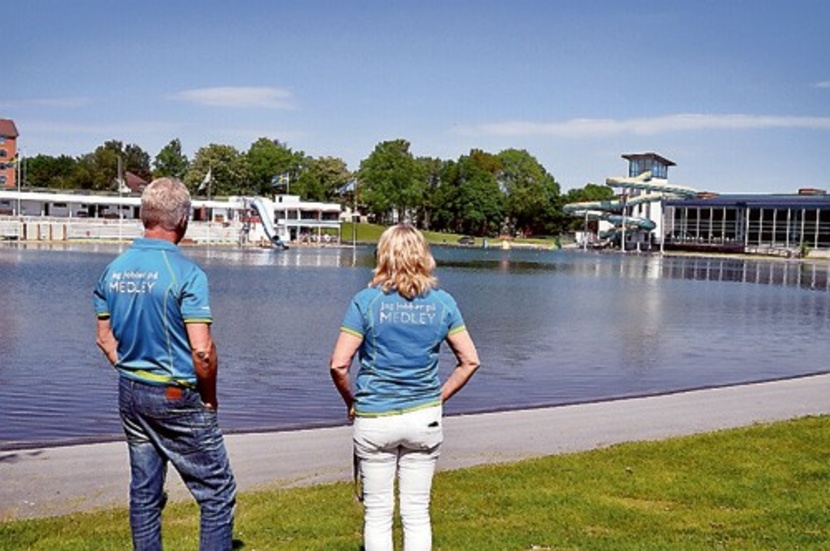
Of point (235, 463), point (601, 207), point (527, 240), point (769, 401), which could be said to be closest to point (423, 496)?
point (235, 463)

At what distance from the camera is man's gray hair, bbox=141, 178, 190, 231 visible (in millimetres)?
5473

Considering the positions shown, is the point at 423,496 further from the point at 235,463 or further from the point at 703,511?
the point at 235,463

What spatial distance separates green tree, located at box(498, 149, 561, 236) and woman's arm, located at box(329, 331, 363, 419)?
530 ft

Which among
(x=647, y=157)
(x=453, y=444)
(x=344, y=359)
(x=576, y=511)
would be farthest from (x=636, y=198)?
(x=344, y=359)

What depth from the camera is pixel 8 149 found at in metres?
151

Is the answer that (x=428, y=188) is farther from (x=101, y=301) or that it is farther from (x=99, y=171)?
(x=101, y=301)

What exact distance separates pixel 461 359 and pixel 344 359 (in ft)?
2.47

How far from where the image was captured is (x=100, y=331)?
5.67m

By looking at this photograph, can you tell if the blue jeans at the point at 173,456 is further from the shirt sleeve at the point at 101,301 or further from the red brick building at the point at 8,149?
the red brick building at the point at 8,149

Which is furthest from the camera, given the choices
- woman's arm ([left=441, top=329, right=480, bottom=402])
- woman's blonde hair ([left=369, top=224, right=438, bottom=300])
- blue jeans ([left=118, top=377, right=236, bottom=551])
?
woman's arm ([left=441, top=329, right=480, bottom=402])

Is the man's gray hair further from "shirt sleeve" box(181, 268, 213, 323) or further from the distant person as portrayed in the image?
the distant person

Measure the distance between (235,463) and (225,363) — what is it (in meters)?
12.0

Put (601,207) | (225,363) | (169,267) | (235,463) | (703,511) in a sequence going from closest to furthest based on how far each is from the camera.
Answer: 1. (169,267)
2. (703,511)
3. (235,463)
4. (225,363)
5. (601,207)

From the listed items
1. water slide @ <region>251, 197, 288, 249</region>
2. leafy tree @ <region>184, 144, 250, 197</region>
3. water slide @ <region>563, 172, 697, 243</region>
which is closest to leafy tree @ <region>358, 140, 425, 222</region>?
leafy tree @ <region>184, 144, 250, 197</region>
